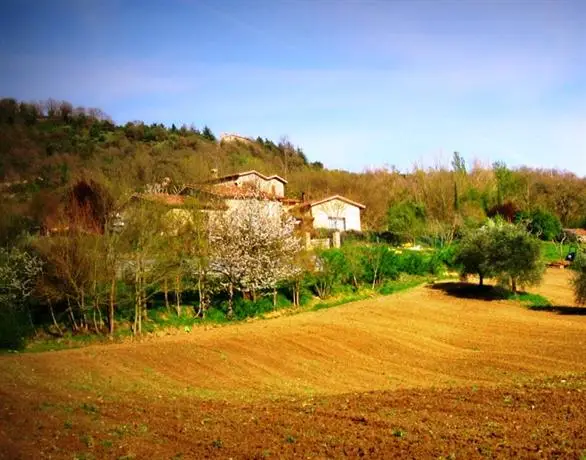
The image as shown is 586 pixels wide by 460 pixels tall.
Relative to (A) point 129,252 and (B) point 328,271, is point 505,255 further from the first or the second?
(A) point 129,252

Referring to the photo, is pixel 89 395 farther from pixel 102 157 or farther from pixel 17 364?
pixel 102 157

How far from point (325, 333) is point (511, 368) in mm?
7923

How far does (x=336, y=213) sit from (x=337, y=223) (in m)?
1.16

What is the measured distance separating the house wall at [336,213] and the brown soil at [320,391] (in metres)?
33.8

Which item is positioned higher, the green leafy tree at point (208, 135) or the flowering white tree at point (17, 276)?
the green leafy tree at point (208, 135)

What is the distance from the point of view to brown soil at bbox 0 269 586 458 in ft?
28.5

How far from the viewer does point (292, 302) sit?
31422mm

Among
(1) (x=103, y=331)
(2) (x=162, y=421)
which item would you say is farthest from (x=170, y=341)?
(2) (x=162, y=421)

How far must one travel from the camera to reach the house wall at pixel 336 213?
204 feet

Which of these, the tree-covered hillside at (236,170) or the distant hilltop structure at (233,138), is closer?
the tree-covered hillside at (236,170)

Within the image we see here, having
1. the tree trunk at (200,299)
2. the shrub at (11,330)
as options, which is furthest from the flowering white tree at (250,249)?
the shrub at (11,330)

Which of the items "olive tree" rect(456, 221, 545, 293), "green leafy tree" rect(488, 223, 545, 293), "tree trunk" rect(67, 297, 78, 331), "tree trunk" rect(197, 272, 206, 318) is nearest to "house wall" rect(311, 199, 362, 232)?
"olive tree" rect(456, 221, 545, 293)

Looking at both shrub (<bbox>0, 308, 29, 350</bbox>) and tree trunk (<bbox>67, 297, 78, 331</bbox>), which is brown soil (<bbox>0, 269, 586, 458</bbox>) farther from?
shrub (<bbox>0, 308, 29, 350</bbox>)

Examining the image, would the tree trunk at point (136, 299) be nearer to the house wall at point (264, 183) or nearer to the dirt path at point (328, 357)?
the dirt path at point (328, 357)
